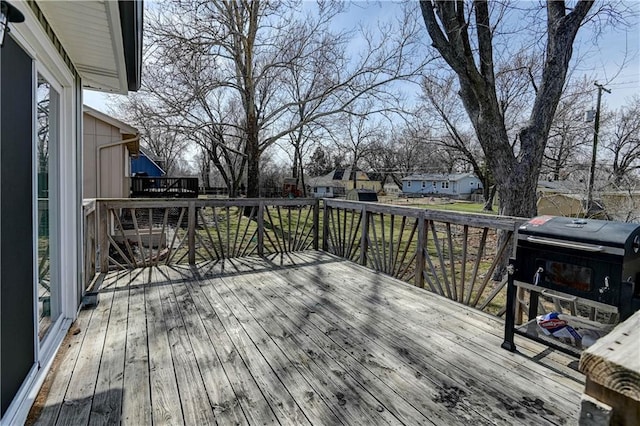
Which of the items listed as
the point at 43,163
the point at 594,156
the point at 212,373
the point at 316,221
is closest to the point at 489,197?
the point at 594,156

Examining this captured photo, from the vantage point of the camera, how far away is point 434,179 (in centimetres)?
4253

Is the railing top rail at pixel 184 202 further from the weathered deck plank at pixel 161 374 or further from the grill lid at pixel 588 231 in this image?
the grill lid at pixel 588 231

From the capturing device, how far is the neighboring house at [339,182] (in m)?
41.1

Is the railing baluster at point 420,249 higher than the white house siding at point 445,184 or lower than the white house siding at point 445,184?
lower

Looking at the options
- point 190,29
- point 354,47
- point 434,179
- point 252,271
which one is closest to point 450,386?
point 252,271

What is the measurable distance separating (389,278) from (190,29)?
27.9ft

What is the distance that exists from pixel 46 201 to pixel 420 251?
11.4 feet

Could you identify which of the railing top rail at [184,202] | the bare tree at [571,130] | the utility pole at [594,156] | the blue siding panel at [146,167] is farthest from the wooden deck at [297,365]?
the blue siding panel at [146,167]

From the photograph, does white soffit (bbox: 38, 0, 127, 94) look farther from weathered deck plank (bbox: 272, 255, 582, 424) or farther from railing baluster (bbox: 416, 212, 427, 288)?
railing baluster (bbox: 416, 212, 427, 288)

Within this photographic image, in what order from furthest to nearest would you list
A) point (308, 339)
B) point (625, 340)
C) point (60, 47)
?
point (308, 339) → point (60, 47) → point (625, 340)

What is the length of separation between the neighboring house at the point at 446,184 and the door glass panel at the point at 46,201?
41.5m

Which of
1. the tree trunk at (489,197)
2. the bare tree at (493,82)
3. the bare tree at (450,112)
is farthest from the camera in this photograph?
the tree trunk at (489,197)

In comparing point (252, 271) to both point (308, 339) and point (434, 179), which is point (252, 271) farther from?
point (434, 179)

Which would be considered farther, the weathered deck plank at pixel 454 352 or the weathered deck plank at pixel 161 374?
the weathered deck plank at pixel 454 352
